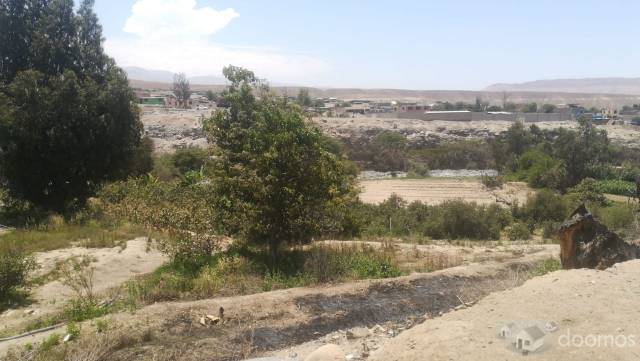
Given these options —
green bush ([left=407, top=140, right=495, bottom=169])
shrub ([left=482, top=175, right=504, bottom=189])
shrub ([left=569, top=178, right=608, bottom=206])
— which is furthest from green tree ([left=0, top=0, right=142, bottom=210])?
green bush ([left=407, top=140, right=495, bottom=169])

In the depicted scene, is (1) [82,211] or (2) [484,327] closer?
(2) [484,327]

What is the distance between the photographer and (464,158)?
49.2m

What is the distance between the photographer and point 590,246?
8672mm

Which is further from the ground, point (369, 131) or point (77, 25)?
point (77, 25)

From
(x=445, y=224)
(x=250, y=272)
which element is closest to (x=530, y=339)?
(x=250, y=272)

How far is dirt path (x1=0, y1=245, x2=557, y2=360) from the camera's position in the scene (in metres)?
7.85

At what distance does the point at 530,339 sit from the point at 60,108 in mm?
15770

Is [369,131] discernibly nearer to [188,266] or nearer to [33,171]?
[33,171]

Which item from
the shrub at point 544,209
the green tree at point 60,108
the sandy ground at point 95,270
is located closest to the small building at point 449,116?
the shrub at point 544,209

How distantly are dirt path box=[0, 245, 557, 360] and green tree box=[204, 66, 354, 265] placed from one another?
1901 mm

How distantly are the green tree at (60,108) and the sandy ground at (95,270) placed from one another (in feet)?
20.4

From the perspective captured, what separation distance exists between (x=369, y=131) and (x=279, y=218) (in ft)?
157

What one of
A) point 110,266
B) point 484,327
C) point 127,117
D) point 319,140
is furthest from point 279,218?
point 127,117

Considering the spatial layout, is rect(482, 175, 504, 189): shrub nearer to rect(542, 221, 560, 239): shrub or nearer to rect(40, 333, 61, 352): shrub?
rect(542, 221, 560, 239): shrub
